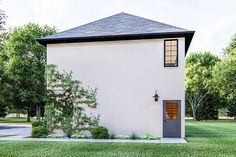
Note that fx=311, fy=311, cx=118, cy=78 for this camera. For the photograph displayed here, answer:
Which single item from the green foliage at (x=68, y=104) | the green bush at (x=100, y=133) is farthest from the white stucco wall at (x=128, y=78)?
the green bush at (x=100, y=133)

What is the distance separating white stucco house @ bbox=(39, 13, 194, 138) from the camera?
16844mm

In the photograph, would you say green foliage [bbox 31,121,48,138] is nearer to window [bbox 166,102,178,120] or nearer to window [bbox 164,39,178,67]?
window [bbox 166,102,178,120]

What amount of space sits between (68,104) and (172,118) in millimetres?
5852

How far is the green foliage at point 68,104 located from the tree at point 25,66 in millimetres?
16195

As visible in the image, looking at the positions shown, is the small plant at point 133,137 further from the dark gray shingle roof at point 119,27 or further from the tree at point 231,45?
the tree at point 231,45

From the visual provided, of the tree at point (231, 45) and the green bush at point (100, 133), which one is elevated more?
the tree at point (231, 45)

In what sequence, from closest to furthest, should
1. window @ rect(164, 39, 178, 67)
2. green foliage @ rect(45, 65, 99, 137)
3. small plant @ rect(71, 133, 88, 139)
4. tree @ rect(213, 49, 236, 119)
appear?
small plant @ rect(71, 133, 88, 139) → window @ rect(164, 39, 178, 67) → green foliage @ rect(45, 65, 99, 137) → tree @ rect(213, 49, 236, 119)

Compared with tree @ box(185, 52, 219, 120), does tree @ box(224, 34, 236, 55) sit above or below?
above

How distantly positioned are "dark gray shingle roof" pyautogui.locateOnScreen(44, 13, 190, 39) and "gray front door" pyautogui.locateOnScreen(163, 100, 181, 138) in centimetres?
400

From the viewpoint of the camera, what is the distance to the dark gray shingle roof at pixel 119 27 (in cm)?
1750

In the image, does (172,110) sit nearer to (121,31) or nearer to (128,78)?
(128,78)

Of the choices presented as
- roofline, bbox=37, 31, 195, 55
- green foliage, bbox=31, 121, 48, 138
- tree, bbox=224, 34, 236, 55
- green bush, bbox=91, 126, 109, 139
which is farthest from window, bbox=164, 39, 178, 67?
tree, bbox=224, 34, 236, 55

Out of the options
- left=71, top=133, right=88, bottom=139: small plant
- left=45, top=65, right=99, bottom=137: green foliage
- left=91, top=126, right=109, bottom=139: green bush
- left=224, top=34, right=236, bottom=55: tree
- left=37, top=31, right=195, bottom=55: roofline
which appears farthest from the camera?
left=224, top=34, right=236, bottom=55: tree

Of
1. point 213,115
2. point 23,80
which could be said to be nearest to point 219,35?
point 213,115
